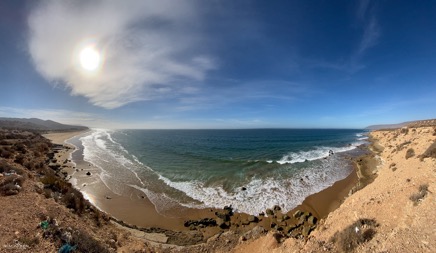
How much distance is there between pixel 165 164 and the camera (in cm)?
3581

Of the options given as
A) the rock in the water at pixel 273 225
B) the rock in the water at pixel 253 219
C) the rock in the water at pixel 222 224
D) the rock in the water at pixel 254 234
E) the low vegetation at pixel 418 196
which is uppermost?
the low vegetation at pixel 418 196

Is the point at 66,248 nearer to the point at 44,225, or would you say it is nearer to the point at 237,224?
the point at 44,225

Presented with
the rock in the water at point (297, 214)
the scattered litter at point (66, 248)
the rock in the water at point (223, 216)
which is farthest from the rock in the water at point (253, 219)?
the scattered litter at point (66, 248)

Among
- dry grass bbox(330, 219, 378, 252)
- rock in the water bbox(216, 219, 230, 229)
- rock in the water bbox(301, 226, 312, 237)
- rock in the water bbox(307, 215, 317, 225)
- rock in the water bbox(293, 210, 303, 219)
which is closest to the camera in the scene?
dry grass bbox(330, 219, 378, 252)

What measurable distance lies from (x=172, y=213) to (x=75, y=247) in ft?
31.0

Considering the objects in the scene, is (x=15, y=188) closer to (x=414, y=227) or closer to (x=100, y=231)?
(x=100, y=231)

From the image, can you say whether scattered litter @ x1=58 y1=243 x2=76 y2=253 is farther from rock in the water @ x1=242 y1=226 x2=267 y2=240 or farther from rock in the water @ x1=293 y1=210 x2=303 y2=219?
rock in the water @ x1=293 y1=210 x2=303 y2=219

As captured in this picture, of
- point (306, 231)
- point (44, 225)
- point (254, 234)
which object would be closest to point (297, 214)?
point (306, 231)

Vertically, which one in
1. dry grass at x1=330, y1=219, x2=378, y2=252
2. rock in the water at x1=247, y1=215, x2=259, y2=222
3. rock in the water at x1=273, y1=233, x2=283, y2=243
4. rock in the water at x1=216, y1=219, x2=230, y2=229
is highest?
dry grass at x1=330, y1=219, x2=378, y2=252

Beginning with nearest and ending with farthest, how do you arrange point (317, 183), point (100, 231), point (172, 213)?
point (100, 231) → point (172, 213) → point (317, 183)

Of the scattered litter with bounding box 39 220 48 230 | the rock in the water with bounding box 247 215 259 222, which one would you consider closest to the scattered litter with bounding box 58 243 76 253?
the scattered litter with bounding box 39 220 48 230

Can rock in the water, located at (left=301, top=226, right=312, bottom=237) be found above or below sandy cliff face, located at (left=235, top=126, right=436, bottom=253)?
below

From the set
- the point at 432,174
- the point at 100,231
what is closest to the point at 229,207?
the point at 100,231

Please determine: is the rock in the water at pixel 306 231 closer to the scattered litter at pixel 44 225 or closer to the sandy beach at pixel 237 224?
the sandy beach at pixel 237 224
